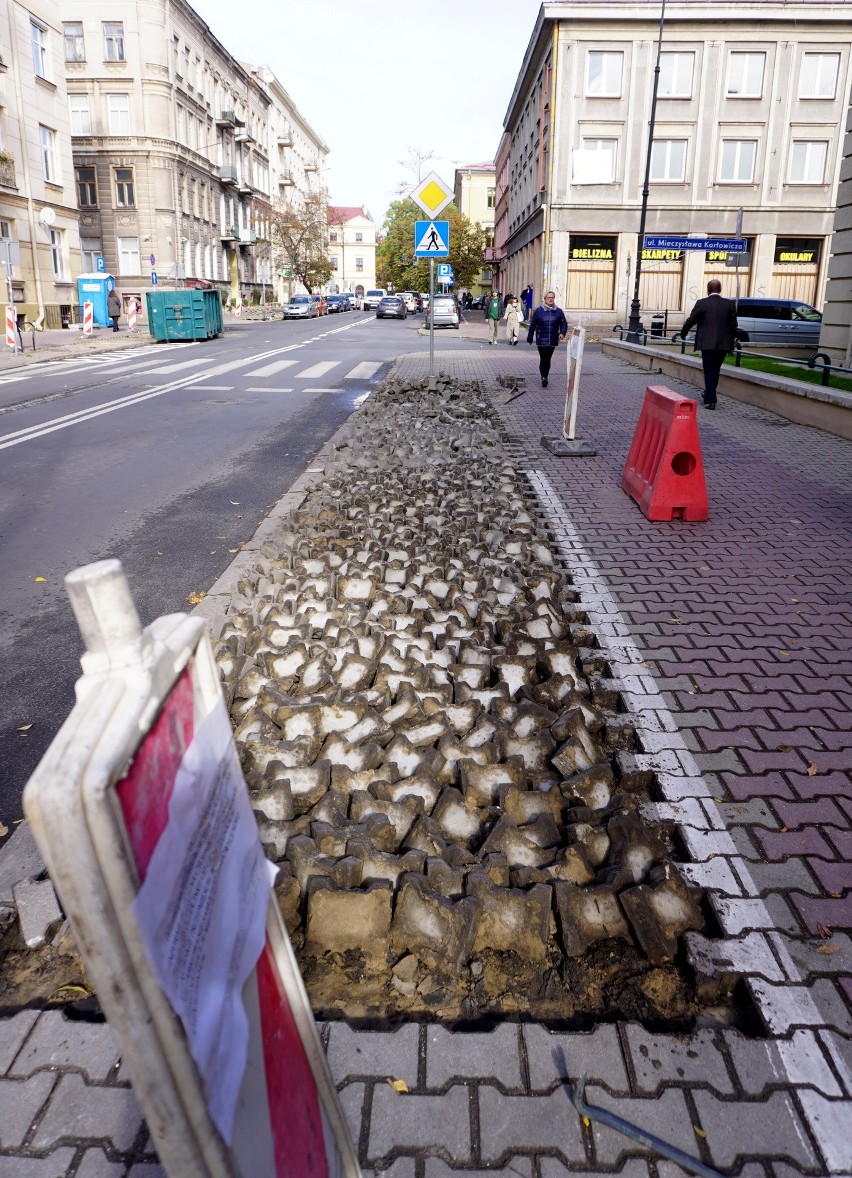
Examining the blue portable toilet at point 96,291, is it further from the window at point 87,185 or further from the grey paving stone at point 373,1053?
the grey paving stone at point 373,1053

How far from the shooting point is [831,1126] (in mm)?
2119

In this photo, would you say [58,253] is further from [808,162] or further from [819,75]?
[819,75]

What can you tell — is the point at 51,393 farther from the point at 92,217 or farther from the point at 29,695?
the point at 92,217

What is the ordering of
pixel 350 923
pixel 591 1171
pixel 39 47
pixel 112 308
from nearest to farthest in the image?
pixel 591 1171 → pixel 350 923 → pixel 112 308 → pixel 39 47

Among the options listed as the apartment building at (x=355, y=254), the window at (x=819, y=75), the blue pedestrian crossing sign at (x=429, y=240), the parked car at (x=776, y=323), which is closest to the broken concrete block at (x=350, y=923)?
the blue pedestrian crossing sign at (x=429, y=240)

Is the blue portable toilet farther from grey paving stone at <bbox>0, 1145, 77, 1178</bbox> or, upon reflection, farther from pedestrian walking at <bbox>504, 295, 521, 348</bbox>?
grey paving stone at <bbox>0, 1145, 77, 1178</bbox>

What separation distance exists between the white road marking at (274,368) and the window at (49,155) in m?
23.1

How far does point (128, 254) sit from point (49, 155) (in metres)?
13.7

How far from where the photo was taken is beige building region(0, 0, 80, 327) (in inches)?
1441

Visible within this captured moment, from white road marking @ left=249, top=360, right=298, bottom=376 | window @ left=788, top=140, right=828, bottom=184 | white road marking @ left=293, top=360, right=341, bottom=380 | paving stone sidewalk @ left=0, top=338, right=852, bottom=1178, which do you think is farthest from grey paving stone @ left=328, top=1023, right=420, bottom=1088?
window @ left=788, top=140, right=828, bottom=184

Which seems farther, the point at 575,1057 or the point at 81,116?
the point at 81,116

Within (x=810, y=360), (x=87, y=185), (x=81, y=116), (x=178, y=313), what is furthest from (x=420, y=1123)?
(x=81, y=116)

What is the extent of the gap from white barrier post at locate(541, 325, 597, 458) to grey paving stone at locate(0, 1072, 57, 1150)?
936 cm

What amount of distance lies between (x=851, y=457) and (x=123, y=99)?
5569 cm
